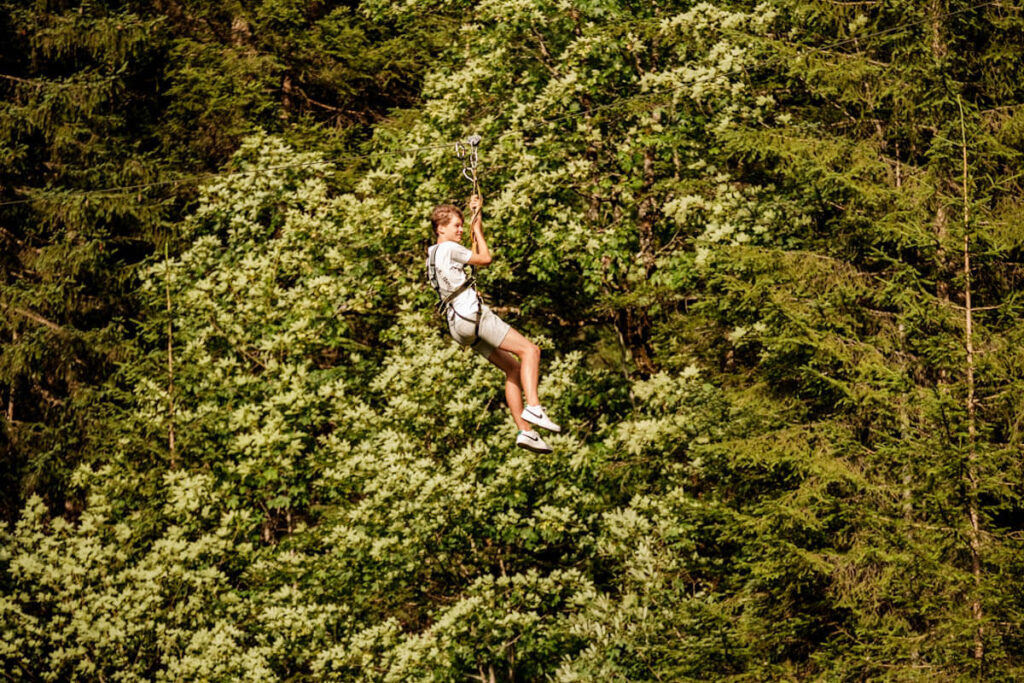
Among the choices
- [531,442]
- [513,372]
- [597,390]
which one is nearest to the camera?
[531,442]

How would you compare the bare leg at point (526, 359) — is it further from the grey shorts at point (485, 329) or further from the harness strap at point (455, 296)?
the harness strap at point (455, 296)

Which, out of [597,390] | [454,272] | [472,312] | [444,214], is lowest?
[597,390]

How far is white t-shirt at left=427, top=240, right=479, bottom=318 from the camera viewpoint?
7746mm

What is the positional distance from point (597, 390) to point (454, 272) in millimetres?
7142

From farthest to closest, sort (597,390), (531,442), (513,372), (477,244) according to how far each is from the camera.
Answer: (597,390) < (513,372) < (531,442) < (477,244)

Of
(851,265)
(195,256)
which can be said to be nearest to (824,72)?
(851,265)

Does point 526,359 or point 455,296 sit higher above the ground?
point 455,296

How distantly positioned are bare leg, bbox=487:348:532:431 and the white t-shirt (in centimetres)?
42

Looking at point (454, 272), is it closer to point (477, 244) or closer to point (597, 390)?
point (477, 244)

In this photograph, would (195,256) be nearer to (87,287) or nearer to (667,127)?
(87,287)

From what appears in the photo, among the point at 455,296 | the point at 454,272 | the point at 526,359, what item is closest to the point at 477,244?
the point at 454,272

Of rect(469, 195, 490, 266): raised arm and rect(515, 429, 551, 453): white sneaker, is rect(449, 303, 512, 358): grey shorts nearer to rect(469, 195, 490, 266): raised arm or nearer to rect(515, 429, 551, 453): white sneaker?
rect(469, 195, 490, 266): raised arm

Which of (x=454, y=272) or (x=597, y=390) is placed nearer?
(x=454, y=272)

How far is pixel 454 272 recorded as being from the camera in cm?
784
